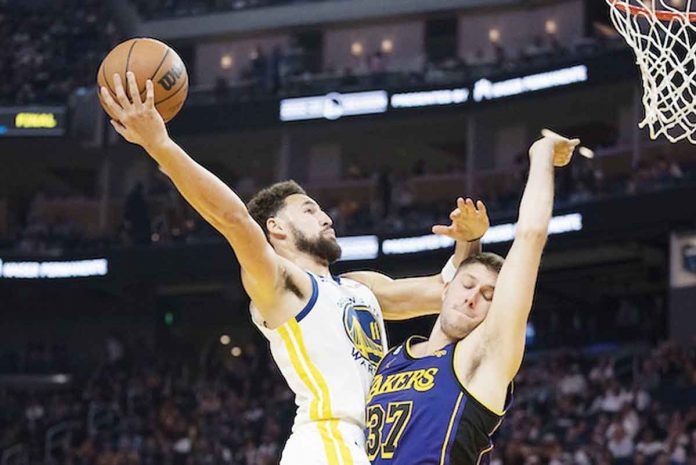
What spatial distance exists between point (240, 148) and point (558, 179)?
9.28 meters

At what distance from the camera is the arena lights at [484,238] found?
70.2 feet

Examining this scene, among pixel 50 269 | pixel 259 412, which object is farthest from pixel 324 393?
pixel 50 269

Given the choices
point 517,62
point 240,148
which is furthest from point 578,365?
point 240,148

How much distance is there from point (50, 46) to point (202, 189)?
26.6 m

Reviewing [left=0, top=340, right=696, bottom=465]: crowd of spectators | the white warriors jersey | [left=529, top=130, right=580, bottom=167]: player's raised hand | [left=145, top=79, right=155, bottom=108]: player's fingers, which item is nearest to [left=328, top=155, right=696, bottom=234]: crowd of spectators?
[left=0, top=340, right=696, bottom=465]: crowd of spectators

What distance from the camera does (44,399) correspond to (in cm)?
2605

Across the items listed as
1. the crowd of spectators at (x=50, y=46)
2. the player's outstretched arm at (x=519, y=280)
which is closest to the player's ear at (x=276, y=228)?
the player's outstretched arm at (x=519, y=280)

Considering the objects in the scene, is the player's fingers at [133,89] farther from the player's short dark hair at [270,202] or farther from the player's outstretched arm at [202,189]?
the player's short dark hair at [270,202]

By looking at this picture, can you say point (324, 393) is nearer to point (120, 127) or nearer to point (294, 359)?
point (294, 359)

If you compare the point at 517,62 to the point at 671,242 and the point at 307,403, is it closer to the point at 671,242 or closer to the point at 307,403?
the point at 671,242

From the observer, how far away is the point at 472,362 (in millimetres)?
4738

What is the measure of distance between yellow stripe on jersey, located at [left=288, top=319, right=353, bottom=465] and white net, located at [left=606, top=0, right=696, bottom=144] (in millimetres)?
2495

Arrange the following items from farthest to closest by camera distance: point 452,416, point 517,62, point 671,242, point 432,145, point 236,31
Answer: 1. point 236,31
2. point 432,145
3. point 517,62
4. point 671,242
5. point 452,416

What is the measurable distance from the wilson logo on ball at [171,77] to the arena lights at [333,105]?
2045 centimetres
